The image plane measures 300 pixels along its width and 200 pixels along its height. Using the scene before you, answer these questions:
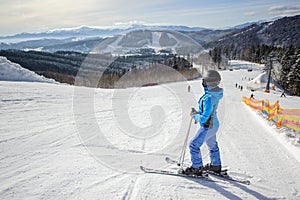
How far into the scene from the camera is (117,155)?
15.3 feet

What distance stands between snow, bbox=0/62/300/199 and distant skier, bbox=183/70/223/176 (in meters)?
0.41

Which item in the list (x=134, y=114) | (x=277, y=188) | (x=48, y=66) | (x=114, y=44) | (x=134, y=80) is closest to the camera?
(x=277, y=188)

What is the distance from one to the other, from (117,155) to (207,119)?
2.33 meters

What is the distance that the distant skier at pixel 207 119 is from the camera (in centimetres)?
349

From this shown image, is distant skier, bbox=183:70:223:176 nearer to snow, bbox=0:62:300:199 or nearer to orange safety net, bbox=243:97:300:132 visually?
snow, bbox=0:62:300:199

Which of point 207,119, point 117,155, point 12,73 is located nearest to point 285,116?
point 207,119

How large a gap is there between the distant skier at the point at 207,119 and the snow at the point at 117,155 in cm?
41

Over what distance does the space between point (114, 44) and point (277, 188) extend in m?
9.40

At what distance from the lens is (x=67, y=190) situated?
308cm

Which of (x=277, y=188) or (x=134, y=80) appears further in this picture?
(x=134, y=80)

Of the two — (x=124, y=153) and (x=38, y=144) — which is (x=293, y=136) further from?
(x=38, y=144)

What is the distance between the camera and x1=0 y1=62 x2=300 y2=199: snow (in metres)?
3.22

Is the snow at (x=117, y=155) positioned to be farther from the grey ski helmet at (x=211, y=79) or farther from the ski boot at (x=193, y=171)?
the grey ski helmet at (x=211, y=79)

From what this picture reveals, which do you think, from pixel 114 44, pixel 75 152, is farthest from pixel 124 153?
pixel 114 44
